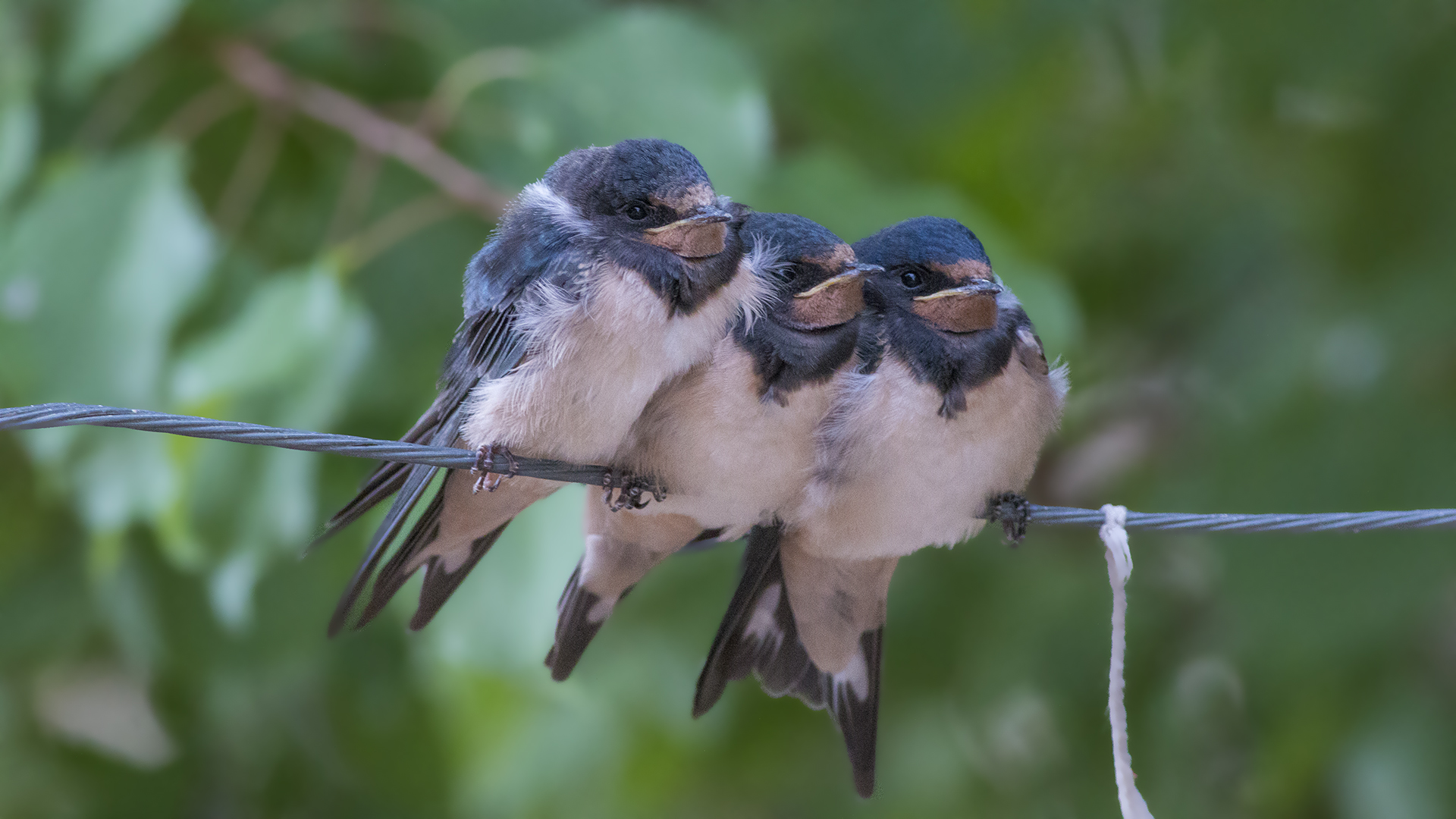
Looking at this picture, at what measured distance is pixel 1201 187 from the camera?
3730mm

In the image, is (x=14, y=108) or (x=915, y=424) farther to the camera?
(x=14, y=108)

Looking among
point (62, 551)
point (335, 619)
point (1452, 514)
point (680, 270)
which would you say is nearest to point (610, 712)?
point (62, 551)

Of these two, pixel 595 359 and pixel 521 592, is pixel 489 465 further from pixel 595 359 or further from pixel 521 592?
pixel 521 592

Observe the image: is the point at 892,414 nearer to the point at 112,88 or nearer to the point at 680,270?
the point at 680,270

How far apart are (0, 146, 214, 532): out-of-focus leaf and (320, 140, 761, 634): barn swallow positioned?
2.33ft

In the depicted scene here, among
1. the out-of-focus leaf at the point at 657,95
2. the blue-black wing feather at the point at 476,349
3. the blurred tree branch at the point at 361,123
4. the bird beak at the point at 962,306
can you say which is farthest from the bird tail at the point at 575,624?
the blurred tree branch at the point at 361,123

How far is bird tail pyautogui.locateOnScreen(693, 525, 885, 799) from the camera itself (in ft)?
6.57

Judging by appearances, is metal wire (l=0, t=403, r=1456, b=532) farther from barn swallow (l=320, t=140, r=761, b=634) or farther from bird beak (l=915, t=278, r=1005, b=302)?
bird beak (l=915, t=278, r=1005, b=302)

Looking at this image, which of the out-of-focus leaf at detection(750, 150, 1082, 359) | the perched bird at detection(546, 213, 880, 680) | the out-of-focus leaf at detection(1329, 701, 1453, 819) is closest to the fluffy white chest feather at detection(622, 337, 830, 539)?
the perched bird at detection(546, 213, 880, 680)

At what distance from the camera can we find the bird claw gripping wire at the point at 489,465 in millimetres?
1720

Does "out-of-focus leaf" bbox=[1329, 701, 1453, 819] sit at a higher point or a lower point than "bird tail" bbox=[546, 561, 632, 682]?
higher

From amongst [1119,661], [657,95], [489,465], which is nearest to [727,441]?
[489,465]

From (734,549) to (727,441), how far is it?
176 cm

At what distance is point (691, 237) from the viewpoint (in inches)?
67.9
